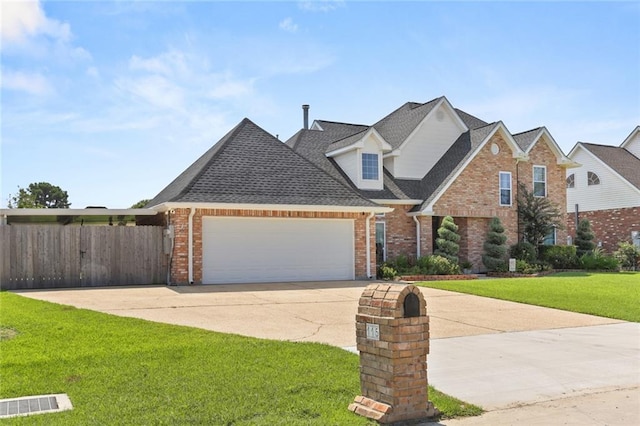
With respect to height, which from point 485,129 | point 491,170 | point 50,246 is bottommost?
point 50,246

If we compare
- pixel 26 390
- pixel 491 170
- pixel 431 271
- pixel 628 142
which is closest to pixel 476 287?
pixel 431 271

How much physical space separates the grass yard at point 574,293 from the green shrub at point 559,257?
5.61 metres

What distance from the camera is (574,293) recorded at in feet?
53.3

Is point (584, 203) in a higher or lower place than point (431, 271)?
higher

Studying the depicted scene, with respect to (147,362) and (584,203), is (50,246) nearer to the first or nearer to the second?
(147,362)

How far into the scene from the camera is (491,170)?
2620cm

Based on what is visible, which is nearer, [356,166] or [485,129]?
[356,166]

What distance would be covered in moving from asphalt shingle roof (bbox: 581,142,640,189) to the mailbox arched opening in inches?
1252

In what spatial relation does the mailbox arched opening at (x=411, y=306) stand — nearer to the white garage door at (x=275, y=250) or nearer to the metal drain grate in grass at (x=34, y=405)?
the metal drain grate in grass at (x=34, y=405)

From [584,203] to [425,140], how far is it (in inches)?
565

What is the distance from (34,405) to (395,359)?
137 inches

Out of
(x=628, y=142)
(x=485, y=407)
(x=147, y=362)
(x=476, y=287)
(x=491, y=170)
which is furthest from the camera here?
(x=628, y=142)

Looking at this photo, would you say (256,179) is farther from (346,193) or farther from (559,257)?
(559,257)

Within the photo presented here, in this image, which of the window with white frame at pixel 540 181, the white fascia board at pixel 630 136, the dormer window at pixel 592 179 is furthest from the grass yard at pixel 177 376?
the white fascia board at pixel 630 136
